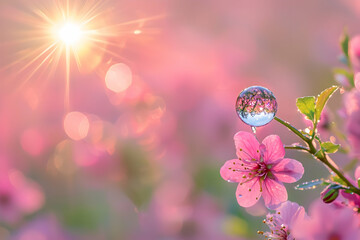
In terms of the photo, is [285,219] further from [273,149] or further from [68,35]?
[68,35]

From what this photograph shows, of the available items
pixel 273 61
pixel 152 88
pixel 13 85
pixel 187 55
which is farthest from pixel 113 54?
pixel 273 61

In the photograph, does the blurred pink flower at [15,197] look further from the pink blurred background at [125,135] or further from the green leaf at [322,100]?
the green leaf at [322,100]

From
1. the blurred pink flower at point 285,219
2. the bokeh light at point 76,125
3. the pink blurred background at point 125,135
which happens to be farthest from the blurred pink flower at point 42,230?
the blurred pink flower at point 285,219

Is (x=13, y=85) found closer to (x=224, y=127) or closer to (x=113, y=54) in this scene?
(x=113, y=54)

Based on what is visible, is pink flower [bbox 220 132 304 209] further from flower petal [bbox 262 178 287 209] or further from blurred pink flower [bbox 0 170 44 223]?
blurred pink flower [bbox 0 170 44 223]

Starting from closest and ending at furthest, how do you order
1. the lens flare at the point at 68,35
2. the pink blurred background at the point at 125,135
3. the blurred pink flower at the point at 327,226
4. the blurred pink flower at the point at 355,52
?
the blurred pink flower at the point at 327,226 < the blurred pink flower at the point at 355,52 < the lens flare at the point at 68,35 < the pink blurred background at the point at 125,135

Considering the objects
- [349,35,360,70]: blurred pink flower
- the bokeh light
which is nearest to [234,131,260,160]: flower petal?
[349,35,360,70]: blurred pink flower

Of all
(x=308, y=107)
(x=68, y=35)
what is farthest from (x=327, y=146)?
(x=68, y=35)
